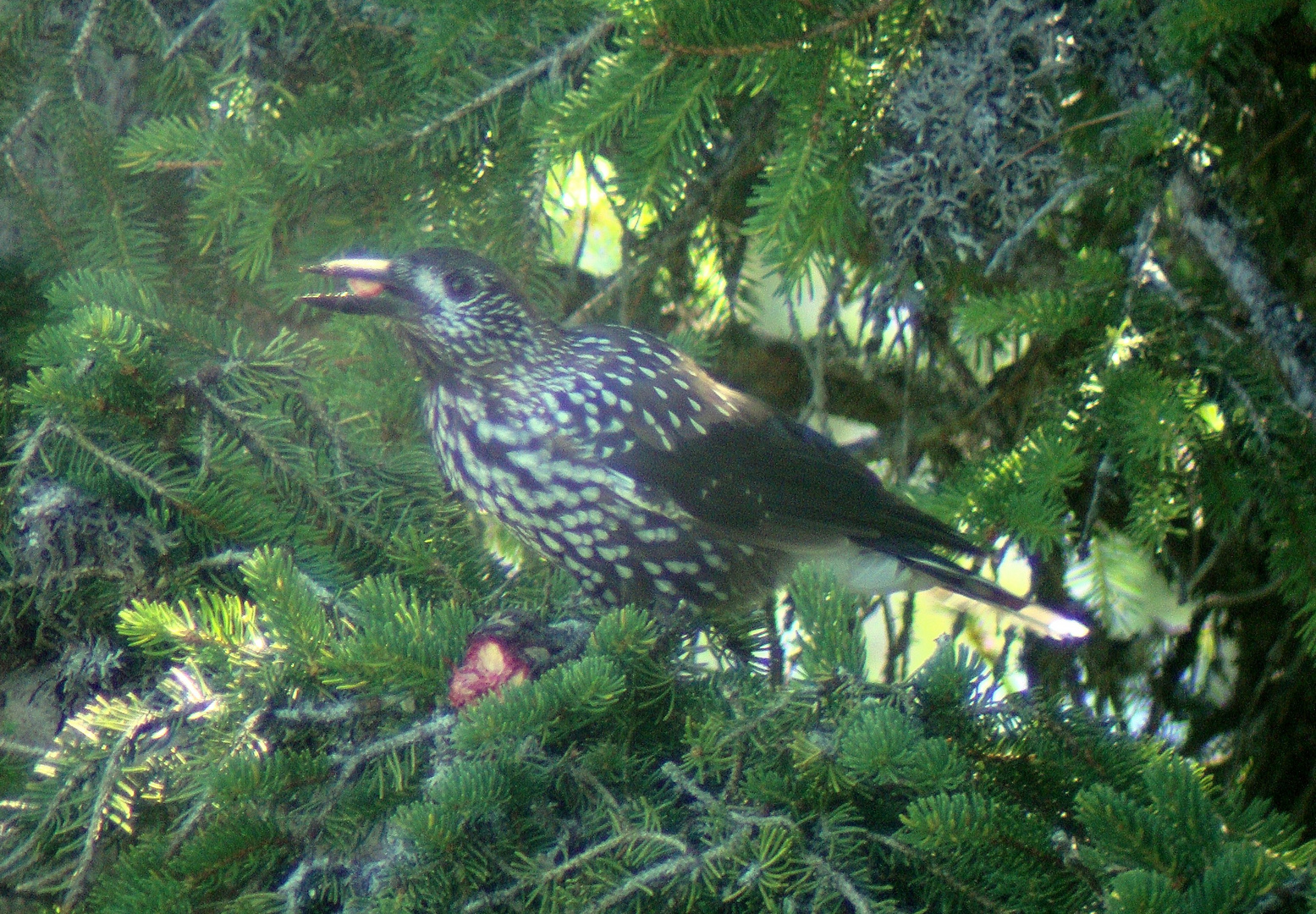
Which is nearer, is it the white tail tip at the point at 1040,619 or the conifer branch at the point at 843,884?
the conifer branch at the point at 843,884

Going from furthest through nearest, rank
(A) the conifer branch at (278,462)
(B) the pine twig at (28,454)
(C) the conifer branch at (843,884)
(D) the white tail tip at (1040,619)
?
(D) the white tail tip at (1040,619) < (A) the conifer branch at (278,462) < (B) the pine twig at (28,454) < (C) the conifer branch at (843,884)

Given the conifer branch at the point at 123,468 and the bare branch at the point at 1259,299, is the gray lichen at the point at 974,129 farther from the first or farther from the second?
the conifer branch at the point at 123,468

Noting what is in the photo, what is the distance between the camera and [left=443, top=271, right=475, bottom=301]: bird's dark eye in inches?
104

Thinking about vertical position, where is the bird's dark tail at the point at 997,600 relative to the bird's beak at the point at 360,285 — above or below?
below

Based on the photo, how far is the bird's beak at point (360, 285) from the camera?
2434mm

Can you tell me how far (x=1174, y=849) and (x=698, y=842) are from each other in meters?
0.62

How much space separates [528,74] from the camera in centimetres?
256

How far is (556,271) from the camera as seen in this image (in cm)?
356

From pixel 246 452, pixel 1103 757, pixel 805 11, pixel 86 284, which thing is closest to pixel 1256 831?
pixel 1103 757

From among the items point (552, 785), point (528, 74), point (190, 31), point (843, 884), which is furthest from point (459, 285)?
point (843, 884)

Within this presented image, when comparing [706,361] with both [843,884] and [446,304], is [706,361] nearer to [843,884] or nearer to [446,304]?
[446,304]

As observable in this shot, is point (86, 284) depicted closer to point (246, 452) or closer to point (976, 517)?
point (246, 452)

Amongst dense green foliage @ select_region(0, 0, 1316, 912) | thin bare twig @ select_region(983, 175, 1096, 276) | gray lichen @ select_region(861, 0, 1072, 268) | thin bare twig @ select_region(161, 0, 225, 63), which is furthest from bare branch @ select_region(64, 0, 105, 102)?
thin bare twig @ select_region(983, 175, 1096, 276)

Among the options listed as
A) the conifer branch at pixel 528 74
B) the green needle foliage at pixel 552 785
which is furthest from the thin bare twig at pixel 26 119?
the green needle foliage at pixel 552 785
